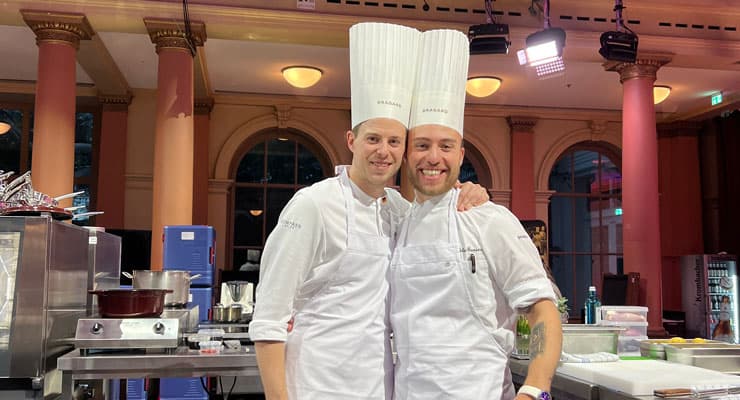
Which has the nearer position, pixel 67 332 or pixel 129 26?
pixel 67 332

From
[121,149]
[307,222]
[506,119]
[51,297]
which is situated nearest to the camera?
[307,222]

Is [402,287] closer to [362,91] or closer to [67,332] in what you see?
[362,91]

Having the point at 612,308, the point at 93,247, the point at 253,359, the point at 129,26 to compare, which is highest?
the point at 129,26

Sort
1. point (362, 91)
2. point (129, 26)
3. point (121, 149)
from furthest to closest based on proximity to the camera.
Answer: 1. point (121, 149)
2. point (129, 26)
3. point (362, 91)

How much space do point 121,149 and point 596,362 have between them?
26.0 ft

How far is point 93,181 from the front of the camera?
928 centimetres

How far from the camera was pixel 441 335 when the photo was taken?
1.49m

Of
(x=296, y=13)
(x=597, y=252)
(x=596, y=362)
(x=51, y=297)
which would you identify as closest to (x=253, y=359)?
(x=51, y=297)

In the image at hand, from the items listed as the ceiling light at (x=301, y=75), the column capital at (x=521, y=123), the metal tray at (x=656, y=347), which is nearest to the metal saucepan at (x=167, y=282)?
the metal tray at (x=656, y=347)

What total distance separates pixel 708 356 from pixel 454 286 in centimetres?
128

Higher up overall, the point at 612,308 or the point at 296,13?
the point at 296,13

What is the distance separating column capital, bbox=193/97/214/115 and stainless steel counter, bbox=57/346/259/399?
675 centimetres

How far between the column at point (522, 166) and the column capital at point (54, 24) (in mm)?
6127

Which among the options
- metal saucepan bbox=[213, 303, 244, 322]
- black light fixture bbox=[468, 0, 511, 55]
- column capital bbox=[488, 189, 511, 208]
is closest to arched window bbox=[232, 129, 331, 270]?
column capital bbox=[488, 189, 511, 208]
